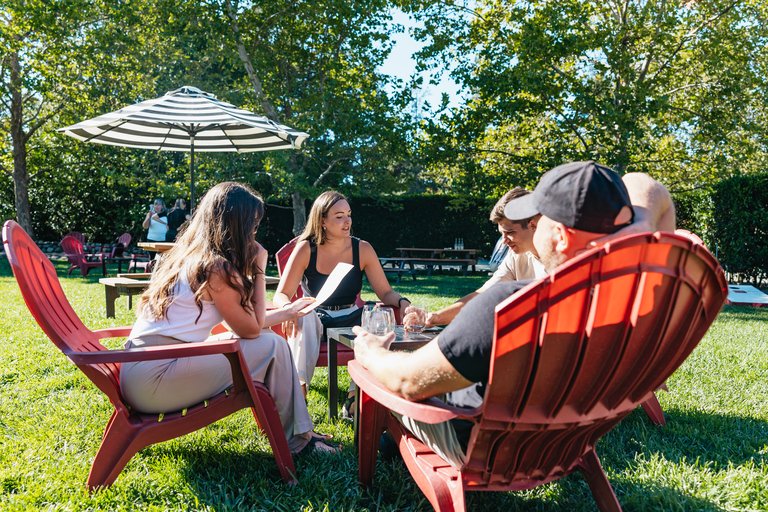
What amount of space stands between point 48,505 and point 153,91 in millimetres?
17528

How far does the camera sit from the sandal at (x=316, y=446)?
2.70m

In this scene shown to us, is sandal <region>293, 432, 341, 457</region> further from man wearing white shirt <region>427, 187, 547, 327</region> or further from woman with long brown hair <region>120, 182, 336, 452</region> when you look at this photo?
man wearing white shirt <region>427, 187, 547, 327</region>

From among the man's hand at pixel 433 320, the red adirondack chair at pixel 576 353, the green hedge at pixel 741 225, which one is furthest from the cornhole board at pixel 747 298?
the red adirondack chair at pixel 576 353

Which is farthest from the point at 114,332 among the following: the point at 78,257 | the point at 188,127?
the point at 78,257

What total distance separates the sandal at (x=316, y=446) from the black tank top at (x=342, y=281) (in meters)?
1.16

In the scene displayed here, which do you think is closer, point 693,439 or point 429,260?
point 693,439

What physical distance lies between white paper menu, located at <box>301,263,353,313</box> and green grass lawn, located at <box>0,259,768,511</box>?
30.7 inches

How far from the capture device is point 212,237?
245 cm

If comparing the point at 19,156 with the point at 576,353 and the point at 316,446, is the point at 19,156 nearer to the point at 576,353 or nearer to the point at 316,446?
the point at 316,446

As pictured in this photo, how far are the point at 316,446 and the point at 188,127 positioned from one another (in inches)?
226

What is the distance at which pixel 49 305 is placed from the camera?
228cm

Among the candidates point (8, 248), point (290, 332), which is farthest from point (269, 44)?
point (8, 248)

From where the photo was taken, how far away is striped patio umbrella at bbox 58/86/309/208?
587cm

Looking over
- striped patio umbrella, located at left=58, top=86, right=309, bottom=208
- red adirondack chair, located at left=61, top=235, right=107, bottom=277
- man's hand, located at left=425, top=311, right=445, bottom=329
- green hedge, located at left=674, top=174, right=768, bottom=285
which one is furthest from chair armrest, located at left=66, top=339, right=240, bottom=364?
green hedge, located at left=674, top=174, right=768, bottom=285
